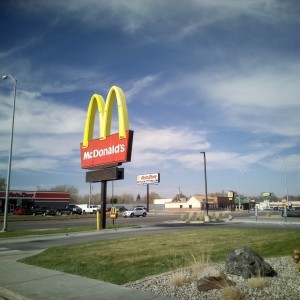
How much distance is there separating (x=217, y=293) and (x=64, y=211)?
63.1 m

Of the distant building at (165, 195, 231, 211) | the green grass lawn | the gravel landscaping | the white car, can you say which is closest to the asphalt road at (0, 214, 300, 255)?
the green grass lawn

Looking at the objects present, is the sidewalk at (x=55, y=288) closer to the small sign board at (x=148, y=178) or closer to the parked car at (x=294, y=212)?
the parked car at (x=294, y=212)

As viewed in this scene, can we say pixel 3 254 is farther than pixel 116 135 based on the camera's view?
No

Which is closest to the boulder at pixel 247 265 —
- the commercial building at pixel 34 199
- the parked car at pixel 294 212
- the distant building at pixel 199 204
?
the parked car at pixel 294 212

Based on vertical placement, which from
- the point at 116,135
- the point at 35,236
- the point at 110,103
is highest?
the point at 110,103

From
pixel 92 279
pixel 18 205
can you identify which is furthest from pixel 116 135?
pixel 18 205

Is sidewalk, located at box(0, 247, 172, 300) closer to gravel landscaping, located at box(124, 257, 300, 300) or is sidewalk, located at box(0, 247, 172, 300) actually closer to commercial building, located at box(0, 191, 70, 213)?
gravel landscaping, located at box(124, 257, 300, 300)

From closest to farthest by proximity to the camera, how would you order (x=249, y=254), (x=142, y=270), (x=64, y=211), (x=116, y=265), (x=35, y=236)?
(x=249, y=254) < (x=142, y=270) < (x=116, y=265) < (x=35, y=236) < (x=64, y=211)

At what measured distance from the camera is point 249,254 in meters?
7.79

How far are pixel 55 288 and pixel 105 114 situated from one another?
1882cm

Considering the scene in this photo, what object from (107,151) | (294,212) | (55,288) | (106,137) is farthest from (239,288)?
(294,212)

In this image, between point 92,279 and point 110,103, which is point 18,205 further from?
point 92,279

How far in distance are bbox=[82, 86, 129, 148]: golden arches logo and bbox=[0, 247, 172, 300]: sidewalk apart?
14341 mm

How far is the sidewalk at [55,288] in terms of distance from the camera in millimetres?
6608
